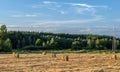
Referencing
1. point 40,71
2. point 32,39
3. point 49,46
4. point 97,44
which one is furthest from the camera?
point 32,39

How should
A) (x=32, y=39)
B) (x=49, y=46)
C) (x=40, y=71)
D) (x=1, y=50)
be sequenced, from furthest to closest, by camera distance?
1. (x=32, y=39)
2. (x=49, y=46)
3. (x=1, y=50)
4. (x=40, y=71)

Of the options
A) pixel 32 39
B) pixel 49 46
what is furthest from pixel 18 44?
pixel 32 39

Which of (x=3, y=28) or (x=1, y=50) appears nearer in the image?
(x=1, y=50)

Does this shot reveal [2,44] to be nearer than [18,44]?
Yes

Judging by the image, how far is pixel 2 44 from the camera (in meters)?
70.0

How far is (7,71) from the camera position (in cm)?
2195

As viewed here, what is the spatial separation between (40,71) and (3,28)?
58291 millimetres

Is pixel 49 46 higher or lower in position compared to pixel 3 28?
lower

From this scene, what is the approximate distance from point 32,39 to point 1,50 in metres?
65.8

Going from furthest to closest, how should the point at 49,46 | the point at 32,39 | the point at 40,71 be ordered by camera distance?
the point at 32,39
the point at 49,46
the point at 40,71

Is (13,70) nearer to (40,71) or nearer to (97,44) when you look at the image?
(40,71)

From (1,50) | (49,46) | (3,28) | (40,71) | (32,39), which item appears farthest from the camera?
(32,39)

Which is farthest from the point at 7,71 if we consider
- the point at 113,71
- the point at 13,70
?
the point at 113,71

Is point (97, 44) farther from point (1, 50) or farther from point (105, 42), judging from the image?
point (1, 50)
